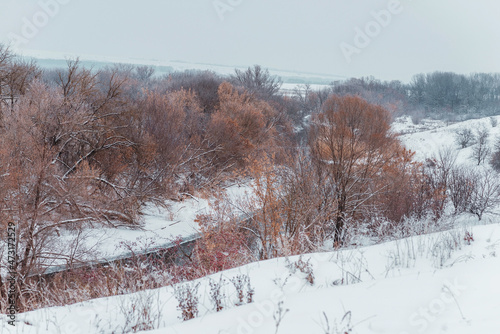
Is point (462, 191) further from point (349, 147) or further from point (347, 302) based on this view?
point (347, 302)

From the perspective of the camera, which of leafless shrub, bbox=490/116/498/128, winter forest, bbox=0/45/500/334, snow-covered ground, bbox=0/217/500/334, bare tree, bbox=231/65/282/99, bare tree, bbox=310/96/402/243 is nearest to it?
snow-covered ground, bbox=0/217/500/334

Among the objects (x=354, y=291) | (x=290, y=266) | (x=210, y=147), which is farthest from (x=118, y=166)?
(x=354, y=291)

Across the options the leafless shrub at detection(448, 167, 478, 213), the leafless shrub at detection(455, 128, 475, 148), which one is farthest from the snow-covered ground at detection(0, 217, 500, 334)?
the leafless shrub at detection(455, 128, 475, 148)

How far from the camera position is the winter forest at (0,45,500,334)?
499 cm

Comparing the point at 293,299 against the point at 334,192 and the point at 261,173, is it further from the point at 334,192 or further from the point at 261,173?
the point at 334,192

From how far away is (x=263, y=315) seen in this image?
11.2 ft

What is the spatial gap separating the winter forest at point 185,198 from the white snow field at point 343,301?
0.05 m

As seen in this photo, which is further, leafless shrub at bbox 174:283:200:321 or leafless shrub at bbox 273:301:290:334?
leafless shrub at bbox 174:283:200:321

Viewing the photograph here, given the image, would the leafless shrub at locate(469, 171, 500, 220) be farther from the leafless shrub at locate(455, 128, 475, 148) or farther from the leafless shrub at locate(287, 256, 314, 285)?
the leafless shrub at locate(455, 128, 475, 148)

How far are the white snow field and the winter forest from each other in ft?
0.16

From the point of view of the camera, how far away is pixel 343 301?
11.5 ft

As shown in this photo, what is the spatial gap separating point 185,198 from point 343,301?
19.6m

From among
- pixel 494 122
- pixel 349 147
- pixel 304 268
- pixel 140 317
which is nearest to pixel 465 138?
pixel 494 122

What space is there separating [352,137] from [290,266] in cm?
1157
